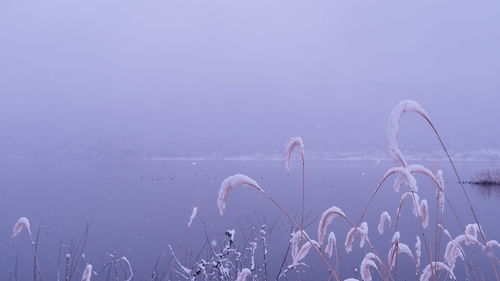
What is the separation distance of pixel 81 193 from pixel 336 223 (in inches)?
848

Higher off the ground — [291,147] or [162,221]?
[291,147]

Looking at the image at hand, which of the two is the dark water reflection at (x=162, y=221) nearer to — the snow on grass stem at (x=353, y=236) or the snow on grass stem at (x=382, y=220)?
the snow on grass stem at (x=382, y=220)

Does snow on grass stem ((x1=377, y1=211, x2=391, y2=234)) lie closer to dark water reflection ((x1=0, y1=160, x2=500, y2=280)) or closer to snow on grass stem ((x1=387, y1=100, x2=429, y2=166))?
snow on grass stem ((x1=387, y1=100, x2=429, y2=166))

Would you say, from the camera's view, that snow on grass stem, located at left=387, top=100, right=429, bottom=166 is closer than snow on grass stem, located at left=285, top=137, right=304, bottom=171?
Yes

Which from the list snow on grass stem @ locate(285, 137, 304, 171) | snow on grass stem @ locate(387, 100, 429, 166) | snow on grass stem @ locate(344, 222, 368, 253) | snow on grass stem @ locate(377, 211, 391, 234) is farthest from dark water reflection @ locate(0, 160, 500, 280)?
snow on grass stem @ locate(387, 100, 429, 166)

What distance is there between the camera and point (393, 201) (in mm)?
27219

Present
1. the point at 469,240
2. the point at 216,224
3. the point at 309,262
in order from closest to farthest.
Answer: the point at 469,240 < the point at 309,262 < the point at 216,224

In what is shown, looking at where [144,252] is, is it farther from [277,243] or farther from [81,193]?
[81,193]

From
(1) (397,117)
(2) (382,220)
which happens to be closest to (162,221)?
(2) (382,220)

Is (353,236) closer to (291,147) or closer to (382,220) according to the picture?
(382,220)

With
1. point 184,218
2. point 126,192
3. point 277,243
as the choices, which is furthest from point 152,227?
point 126,192

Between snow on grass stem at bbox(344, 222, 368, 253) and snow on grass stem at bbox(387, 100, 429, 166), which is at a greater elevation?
snow on grass stem at bbox(387, 100, 429, 166)

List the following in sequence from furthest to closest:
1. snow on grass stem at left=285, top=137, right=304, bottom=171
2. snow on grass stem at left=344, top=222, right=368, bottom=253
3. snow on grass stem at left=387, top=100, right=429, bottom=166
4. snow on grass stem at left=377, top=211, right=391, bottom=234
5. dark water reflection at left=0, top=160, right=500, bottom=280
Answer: dark water reflection at left=0, top=160, right=500, bottom=280
snow on grass stem at left=377, top=211, right=391, bottom=234
snow on grass stem at left=344, top=222, right=368, bottom=253
snow on grass stem at left=285, top=137, right=304, bottom=171
snow on grass stem at left=387, top=100, right=429, bottom=166

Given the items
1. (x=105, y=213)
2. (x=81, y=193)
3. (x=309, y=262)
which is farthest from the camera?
(x=81, y=193)
